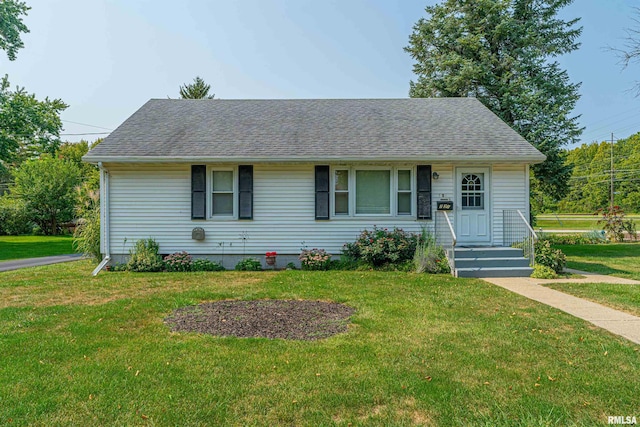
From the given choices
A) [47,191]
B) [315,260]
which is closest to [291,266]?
[315,260]

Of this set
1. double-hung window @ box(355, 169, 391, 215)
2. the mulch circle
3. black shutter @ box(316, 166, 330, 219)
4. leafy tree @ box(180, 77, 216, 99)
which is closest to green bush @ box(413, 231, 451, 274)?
double-hung window @ box(355, 169, 391, 215)

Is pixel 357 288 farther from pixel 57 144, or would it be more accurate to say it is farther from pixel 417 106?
pixel 57 144

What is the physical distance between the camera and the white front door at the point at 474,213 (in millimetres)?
9961

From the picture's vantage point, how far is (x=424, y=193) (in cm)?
982

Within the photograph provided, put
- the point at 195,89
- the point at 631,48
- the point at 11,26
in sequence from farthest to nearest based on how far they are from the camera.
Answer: the point at 195,89 < the point at 11,26 < the point at 631,48

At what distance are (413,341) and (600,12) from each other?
16757 mm

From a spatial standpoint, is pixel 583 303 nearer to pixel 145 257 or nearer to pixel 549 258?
pixel 549 258

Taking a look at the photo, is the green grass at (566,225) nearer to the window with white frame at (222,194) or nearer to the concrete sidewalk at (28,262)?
the window with white frame at (222,194)

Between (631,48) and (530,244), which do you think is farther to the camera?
(631,48)

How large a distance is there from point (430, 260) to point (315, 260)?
281 cm

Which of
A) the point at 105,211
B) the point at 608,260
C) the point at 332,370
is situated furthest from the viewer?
the point at 608,260

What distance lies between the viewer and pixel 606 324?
4.75 metres

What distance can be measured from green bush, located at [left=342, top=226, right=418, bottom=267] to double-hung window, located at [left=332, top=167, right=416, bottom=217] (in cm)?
66

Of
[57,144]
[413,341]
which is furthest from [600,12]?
[57,144]
